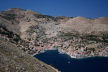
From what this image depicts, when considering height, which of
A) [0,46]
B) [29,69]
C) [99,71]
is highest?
[0,46]

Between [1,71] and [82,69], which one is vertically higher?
[1,71]

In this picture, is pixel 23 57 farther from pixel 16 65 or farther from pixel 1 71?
pixel 1 71

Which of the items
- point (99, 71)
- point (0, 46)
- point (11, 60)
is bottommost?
point (99, 71)

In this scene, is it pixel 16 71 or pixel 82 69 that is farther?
pixel 82 69

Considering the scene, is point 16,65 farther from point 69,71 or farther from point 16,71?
point 69,71

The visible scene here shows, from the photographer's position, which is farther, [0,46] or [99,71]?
[99,71]

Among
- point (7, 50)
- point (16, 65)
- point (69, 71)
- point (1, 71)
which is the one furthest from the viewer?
point (69, 71)

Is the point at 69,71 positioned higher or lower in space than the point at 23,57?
lower

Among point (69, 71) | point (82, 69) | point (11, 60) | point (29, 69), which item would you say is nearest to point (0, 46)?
point (11, 60)

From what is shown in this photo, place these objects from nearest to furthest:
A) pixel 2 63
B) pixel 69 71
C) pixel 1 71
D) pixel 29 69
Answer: pixel 1 71
pixel 2 63
pixel 29 69
pixel 69 71
